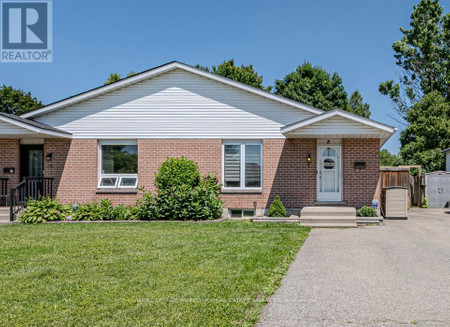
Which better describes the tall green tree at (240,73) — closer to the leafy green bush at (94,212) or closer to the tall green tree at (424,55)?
the tall green tree at (424,55)

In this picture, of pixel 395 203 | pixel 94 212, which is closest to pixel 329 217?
pixel 395 203

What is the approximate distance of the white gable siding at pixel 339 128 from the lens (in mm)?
12798

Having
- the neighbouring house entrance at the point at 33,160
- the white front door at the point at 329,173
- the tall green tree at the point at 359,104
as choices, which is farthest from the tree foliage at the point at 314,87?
the neighbouring house entrance at the point at 33,160

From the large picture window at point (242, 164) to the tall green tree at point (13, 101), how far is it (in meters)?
26.8

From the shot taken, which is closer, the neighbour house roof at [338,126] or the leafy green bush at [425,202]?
A: the neighbour house roof at [338,126]

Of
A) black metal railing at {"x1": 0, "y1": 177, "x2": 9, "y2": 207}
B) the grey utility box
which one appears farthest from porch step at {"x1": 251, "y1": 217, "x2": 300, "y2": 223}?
black metal railing at {"x1": 0, "y1": 177, "x2": 9, "y2": 207}

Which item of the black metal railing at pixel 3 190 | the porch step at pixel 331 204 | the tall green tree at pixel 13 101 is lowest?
the porch step at pixel 331 204

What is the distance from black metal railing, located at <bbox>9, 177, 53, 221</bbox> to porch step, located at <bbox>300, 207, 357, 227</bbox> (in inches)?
344

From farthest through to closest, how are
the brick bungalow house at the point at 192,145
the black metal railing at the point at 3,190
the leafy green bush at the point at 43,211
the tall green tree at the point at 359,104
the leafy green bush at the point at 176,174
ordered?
1. the tall green tree at the point at 359,104
2. the black metal railing at the point at 3,190
3. the brick bungalow house at the point at 192,145
4. the leafy green bush at the point at 176,174
5. the leafy green bush at the point at 43,211

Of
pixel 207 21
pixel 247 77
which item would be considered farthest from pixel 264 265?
pixel 247 77

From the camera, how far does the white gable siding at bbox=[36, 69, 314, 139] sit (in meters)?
14.4

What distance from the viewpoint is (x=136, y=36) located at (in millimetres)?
19016

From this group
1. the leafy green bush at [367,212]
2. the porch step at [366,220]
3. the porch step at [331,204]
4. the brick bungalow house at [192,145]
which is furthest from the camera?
the brick bungalow house at [192,145]

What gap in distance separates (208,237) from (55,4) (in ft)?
35.5
